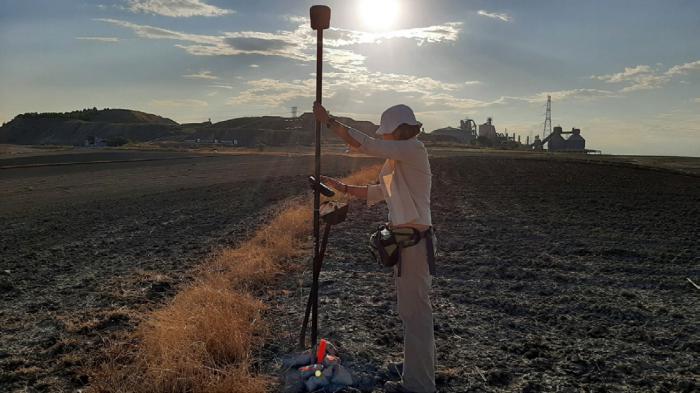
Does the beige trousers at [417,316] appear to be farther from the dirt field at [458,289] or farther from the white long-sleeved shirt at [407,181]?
the dirt field at [458,289]

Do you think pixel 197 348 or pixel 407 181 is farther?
pixel 197 348

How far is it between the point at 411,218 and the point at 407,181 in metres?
0.28

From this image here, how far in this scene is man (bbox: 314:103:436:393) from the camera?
4.14 meters

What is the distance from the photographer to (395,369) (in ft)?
16.2

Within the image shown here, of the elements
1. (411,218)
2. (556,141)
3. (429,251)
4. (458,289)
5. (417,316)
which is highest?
(556,141)

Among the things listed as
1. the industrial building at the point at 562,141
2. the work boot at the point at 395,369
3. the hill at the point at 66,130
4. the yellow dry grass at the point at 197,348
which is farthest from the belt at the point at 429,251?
the hill at the point at 66,130

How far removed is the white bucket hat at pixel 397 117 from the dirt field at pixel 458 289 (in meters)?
2.18

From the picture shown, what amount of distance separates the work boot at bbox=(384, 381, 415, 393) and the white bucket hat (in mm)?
2015

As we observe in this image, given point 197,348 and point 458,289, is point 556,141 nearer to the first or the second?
point 458,289

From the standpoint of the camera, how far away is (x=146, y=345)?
219 inches

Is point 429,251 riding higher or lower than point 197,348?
higher

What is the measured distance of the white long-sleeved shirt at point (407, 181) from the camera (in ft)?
13.3

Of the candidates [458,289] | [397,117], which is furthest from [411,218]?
[458,289]

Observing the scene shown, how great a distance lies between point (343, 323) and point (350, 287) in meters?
1.72
